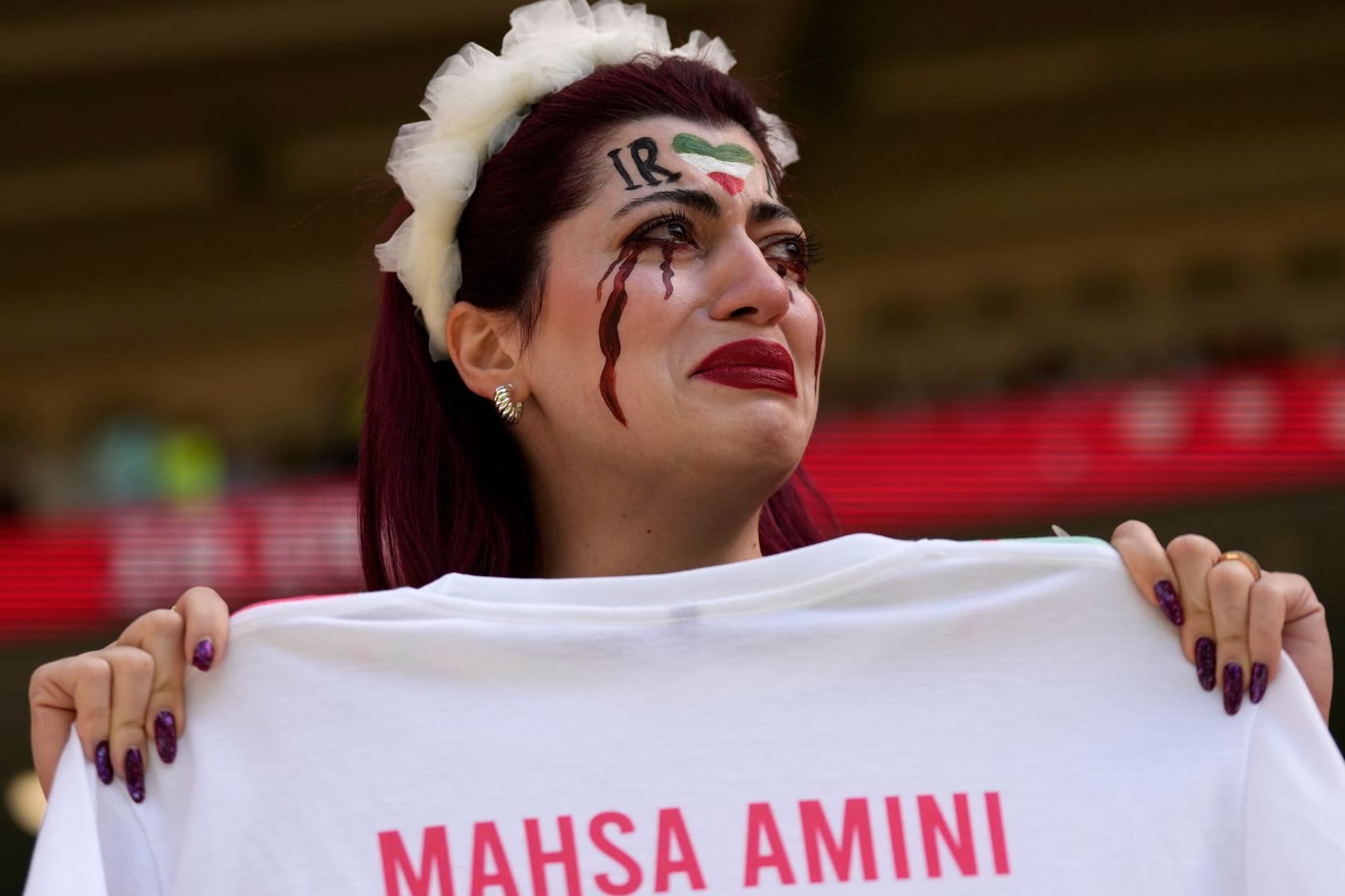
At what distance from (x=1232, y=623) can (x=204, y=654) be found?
874mm

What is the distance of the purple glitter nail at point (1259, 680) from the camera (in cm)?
149

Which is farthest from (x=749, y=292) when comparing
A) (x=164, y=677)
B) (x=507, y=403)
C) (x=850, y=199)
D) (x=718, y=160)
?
(x=850, y=199)

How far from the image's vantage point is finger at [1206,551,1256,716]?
4.90 feet

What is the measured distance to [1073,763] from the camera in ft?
4.95

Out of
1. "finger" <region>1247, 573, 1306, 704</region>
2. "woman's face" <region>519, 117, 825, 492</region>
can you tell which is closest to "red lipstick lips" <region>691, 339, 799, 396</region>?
"woman's face" <region>519, 117, 825, 492</region>

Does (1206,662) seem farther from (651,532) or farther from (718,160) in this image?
(718,160)

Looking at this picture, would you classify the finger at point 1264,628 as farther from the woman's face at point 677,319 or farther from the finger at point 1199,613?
the woman's face at point 677,319

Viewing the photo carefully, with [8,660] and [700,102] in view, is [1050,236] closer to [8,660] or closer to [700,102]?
[8,660]

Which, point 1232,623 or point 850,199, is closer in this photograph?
point 1232,623

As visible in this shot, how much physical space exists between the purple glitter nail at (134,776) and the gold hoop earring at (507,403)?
58 centimetres

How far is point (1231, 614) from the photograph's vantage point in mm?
1498

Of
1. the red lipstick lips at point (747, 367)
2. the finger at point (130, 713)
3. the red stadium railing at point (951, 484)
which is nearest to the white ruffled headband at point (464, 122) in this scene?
the red lipstick lips at point (747, 367)

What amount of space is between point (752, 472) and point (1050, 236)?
10942mm

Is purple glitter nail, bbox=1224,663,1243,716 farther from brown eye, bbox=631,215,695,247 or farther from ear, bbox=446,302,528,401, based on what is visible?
ear, bbox=446,302,528,401
